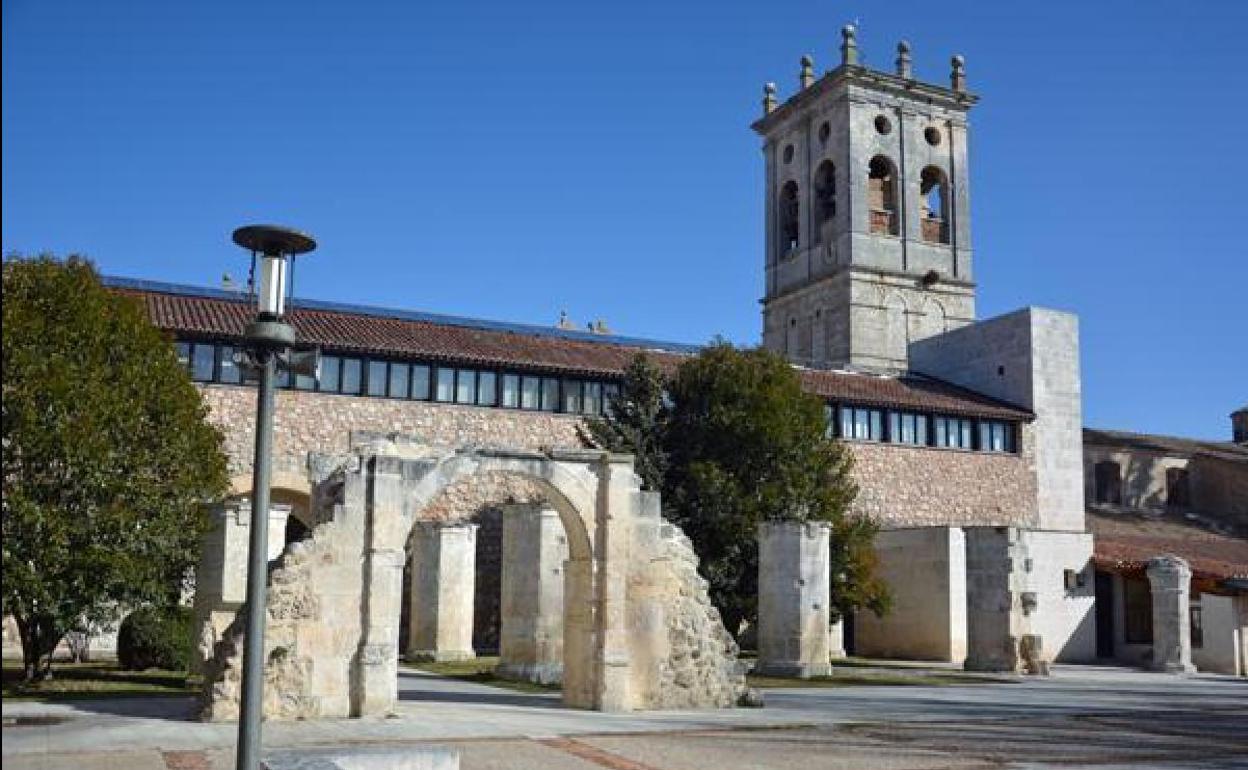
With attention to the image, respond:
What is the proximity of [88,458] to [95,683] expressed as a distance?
409 cm

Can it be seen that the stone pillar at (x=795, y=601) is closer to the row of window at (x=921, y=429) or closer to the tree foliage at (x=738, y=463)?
the tree foliage at (x=738, y=463)

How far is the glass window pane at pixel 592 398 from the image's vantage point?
35.3 m

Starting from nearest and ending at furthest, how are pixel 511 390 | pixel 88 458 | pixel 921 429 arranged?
1. pixel 88 458
2. pixel 511 390
3. pixel 921 429

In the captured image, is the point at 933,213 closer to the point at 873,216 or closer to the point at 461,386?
the point at 873,216

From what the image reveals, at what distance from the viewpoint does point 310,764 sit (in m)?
8.29

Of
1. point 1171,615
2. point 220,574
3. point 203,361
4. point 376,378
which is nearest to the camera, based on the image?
point 220,574

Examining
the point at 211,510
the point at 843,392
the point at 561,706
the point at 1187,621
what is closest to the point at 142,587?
the point at 211,510

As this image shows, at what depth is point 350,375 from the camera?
32219 mm

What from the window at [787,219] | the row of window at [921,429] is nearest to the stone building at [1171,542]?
the row of window at [921,429]

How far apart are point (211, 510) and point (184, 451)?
1.19 metres

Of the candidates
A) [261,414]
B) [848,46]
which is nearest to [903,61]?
[848,46]

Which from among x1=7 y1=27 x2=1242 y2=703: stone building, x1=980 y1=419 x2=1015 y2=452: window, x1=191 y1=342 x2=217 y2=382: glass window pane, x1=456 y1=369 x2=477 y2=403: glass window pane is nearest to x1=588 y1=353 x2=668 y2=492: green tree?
x1=7 y1=27 x2=1242 y2=703: stone building

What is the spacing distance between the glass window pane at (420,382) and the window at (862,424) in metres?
13.7

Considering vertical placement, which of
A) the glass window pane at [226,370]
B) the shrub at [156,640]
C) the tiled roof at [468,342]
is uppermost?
the tiled roof at [468,342]
